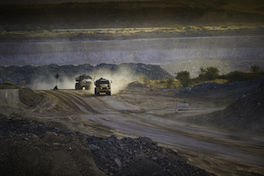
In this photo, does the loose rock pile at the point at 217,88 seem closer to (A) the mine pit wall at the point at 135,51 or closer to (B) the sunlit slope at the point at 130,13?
(A) the mine pit wall at the point at 135,51

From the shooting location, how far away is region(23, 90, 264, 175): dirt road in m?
13.5

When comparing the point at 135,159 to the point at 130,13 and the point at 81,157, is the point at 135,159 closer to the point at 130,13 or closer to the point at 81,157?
the point at 81,157

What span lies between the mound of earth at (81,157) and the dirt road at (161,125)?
7.70 ft

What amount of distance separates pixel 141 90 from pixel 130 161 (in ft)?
91.4

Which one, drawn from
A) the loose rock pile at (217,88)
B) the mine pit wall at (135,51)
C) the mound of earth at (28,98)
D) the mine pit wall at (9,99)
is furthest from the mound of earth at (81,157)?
the mine pit wall at (135,51)

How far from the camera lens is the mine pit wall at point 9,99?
79.8 ft

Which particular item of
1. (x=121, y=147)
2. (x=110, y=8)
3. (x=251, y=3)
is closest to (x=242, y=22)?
(x=251, y=3)

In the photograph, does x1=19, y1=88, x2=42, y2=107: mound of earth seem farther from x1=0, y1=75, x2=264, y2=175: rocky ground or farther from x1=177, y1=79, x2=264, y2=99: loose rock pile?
x1=177, y1=79, x2=264, y2=99: loose rock pile

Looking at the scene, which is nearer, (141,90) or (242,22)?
(141,90)

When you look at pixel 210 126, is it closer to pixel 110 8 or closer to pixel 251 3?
pixel 110 8

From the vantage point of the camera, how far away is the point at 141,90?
3881 cm

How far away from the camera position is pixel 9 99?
989 inches

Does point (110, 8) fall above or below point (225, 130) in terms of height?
above

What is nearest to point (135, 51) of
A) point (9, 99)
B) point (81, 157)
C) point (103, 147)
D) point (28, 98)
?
point (28, 98)
